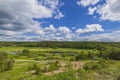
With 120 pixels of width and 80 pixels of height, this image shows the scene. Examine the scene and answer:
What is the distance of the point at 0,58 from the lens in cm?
5294

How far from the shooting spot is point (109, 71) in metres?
37.4

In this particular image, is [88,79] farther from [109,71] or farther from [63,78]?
[109,71]

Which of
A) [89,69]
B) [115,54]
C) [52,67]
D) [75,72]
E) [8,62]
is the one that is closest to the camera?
[75,72]

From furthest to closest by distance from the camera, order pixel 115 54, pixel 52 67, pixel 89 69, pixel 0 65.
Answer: pixel 115 54 < pixel 0 65 < pixel 52 67 < pixel 89 69

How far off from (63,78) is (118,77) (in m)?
9.20

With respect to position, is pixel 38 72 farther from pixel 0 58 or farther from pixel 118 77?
pixel 0 58

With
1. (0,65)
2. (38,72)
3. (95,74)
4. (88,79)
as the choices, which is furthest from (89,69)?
(0,65)

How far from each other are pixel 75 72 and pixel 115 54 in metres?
35.6

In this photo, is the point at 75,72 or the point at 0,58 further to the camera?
the point at 0,58

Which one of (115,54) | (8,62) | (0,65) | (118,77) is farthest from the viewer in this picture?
(115,54)

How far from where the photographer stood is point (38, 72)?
3750cm

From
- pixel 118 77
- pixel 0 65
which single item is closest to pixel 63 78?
pixel 118 77

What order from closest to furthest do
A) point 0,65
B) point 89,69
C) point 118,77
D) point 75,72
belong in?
point 118,77 → point 75,72 → point 89,69 → point 0,65

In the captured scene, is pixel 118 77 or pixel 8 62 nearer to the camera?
pixel 118 77
